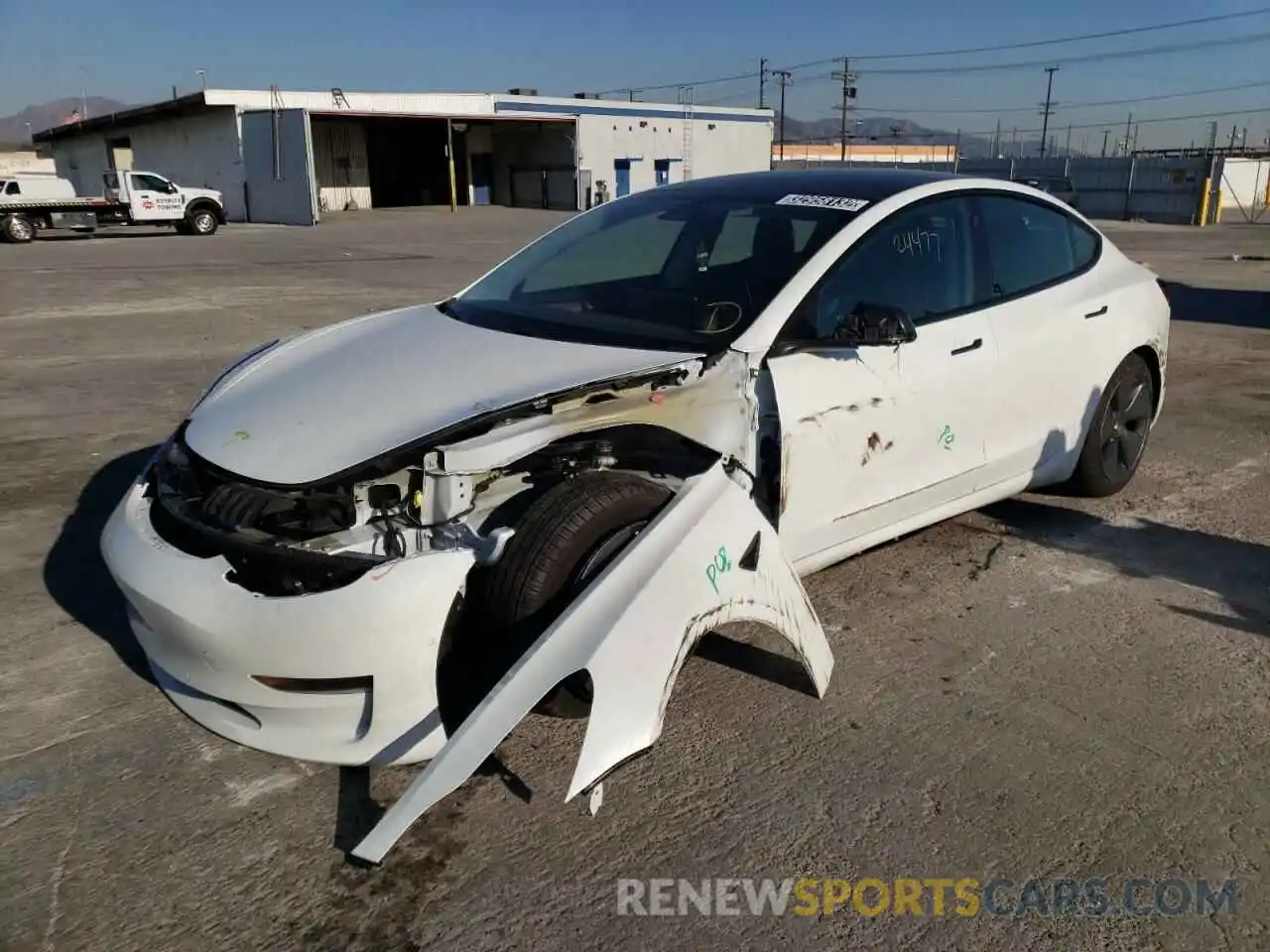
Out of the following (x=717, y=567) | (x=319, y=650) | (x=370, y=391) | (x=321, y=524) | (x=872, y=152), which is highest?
(x=370, y=391)

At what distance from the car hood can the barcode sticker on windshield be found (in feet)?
3.33

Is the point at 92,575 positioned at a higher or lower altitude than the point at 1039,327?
lower

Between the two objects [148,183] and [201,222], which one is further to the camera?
[201,222]

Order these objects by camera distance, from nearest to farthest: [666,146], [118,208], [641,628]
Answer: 1. [641,628]
2. [118,208]
3. [666,146]

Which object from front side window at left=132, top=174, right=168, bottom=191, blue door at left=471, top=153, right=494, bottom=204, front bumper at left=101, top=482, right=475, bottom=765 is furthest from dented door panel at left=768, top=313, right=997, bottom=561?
blue door at left=471, top=153, right=494, bottom=204

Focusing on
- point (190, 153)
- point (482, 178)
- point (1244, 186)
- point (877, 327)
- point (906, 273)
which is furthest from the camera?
point (482, 178)

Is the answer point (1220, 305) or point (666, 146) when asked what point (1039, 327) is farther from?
point (666, 146)

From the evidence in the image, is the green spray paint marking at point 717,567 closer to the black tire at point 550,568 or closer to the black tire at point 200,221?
the black tire at point 550,568

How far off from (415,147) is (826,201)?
154 ft

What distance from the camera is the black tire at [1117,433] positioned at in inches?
185

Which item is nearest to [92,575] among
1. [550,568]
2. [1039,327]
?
[550,568]

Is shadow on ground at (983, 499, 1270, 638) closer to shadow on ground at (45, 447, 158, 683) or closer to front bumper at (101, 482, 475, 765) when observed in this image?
front bumper at (101, 482, 475, 765)

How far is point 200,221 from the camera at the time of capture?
95.8ft

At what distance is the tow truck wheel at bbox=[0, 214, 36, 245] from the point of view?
80.8 feet
